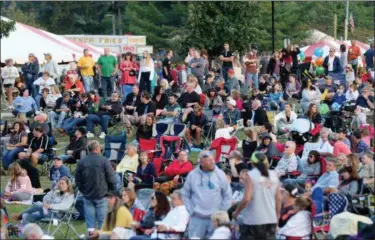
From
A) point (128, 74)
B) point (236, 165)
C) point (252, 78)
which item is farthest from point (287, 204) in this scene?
point (252, 78)

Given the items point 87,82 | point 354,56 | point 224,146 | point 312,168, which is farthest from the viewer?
point 354,56

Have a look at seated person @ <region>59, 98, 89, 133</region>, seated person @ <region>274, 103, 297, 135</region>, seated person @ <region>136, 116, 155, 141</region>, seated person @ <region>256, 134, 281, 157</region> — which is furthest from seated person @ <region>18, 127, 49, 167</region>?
seated person @ <region>274, 103, 297, 135</region>

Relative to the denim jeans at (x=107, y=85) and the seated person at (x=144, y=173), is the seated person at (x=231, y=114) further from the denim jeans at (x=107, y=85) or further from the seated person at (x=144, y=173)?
the denim jeans at (x=107, y=85)

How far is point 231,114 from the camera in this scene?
22750 mm

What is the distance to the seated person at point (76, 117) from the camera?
918 inches

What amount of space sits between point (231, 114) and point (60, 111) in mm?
3720

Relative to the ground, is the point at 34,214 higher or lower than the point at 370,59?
lower

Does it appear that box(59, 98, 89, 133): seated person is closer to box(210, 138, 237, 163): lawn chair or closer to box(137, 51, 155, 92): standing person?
box(137, 51, 155, 92): standing person

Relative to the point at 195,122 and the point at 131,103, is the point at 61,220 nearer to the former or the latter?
the point at 195,122

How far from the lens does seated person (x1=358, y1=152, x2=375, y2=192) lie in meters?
15.4

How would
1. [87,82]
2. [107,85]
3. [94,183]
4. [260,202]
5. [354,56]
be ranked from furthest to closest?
[354,56] → [107,85] → [87,82] → [94,183] → [260,202]

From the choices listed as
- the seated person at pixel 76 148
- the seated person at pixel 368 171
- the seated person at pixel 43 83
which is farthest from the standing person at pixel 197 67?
the seated person at pixel 368 171

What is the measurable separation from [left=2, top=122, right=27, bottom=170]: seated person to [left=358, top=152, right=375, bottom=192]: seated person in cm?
683

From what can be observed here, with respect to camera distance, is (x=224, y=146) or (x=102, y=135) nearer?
(x=224, y=146)
